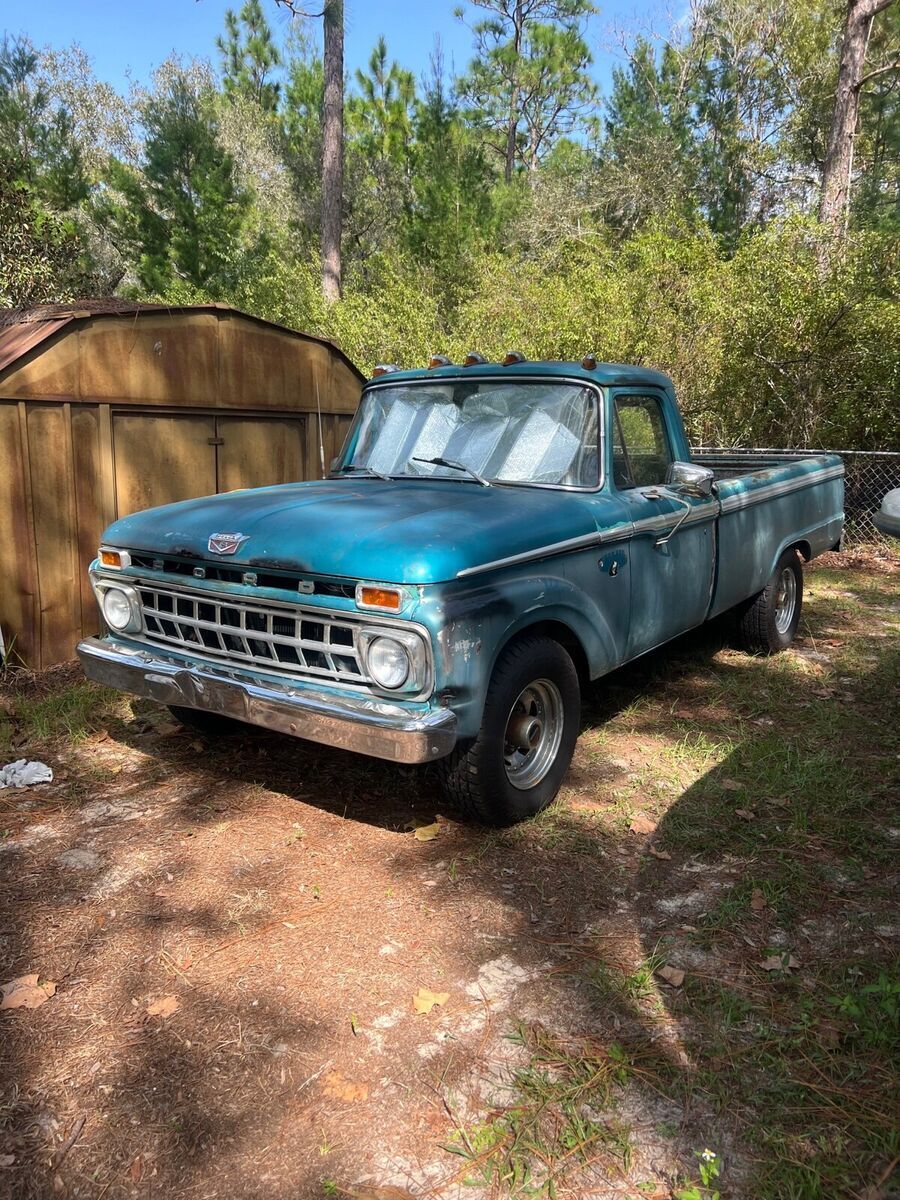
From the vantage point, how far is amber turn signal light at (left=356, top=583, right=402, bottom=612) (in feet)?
10.2

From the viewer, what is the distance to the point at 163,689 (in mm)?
3721

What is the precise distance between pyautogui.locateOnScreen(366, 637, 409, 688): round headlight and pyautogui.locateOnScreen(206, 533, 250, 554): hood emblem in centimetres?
76

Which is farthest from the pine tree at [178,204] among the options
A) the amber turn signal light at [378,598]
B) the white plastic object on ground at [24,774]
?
the amber turn signal light at [378,598]

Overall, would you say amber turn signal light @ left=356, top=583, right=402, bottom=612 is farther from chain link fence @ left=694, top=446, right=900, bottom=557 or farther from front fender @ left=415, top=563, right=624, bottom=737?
chain link fence @ left=694, top=446, right=900, bottom=557

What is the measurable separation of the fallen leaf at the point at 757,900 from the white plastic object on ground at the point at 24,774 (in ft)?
11.2

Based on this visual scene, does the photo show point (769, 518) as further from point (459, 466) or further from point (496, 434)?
point (459, 466)

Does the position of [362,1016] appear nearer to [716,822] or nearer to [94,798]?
[716,822]

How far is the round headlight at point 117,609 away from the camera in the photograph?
407 centimetres

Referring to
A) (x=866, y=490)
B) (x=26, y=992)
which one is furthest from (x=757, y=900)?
(x=866, y=490)

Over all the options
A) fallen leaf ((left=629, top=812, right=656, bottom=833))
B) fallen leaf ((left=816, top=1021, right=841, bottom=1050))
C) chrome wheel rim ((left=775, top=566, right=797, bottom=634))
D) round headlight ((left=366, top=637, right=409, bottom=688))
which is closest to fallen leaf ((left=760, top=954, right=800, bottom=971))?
fallen leaf ((left=816, top=1021, right=841, bottom=1050))

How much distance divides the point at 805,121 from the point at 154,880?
84.1 ft

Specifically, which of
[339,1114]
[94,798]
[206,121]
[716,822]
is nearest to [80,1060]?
[339,1114]

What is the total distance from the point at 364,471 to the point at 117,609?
1.47 meters

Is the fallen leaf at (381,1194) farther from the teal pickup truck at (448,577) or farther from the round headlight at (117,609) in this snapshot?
the round headlight at (117,609)
